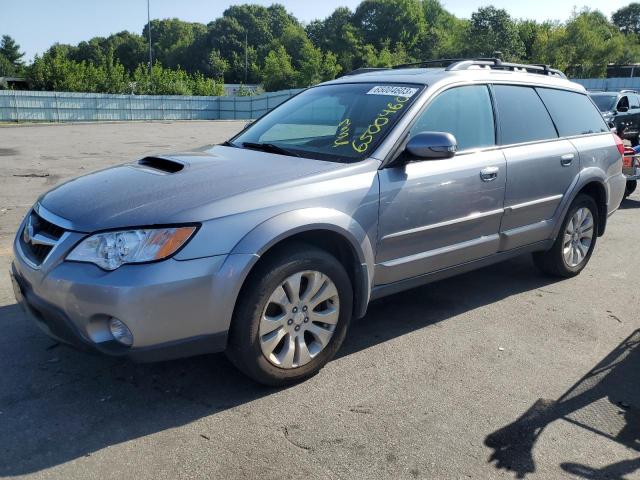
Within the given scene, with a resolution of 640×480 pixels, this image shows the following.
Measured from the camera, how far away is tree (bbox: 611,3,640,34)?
11194 cm

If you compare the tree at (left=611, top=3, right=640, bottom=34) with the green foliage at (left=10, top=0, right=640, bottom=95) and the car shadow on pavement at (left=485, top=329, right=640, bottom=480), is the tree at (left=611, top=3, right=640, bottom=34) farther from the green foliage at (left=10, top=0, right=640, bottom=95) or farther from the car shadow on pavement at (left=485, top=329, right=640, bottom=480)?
the car shadow on pavement at (left=485, top=329, right=640, bottom=480)

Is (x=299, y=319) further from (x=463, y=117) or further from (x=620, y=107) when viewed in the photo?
(x=620, y=107)

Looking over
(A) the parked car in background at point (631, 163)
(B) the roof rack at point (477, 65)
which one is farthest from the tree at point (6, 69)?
(B) the roof rack at point (477, 65)

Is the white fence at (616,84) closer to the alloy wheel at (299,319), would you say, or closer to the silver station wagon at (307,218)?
the silver station wagon at (307,218)

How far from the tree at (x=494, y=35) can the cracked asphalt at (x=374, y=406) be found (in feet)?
232

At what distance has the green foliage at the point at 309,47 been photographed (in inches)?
1896

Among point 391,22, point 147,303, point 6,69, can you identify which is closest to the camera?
point 147,303

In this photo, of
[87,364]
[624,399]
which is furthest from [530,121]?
[87,364]

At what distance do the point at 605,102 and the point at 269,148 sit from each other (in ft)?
50.2

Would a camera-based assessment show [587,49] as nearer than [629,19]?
Yes

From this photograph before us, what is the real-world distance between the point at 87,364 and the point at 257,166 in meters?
1.54

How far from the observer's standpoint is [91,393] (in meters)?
3.18

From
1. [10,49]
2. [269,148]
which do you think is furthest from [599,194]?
[10,49]

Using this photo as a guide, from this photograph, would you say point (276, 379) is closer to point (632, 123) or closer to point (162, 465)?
point (162, 465)
